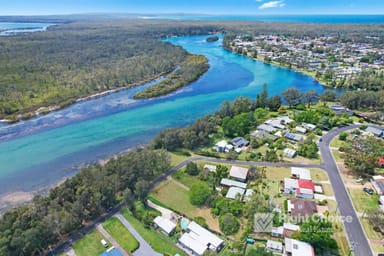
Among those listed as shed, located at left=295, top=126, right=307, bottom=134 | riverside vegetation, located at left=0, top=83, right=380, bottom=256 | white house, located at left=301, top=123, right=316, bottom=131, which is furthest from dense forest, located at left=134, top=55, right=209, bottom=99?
white house, located at left=301, top=123, right=316, bottom=131

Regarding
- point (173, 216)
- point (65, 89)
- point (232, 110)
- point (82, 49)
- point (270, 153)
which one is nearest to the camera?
point (173, 216)

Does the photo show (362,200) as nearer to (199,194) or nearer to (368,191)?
(368,191)

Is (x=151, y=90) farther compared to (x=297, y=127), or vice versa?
(x=151, y=90)

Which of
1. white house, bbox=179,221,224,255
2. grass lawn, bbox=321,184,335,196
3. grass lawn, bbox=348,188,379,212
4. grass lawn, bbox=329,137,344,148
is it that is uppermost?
grass lawn, bbox=329,137,344,148

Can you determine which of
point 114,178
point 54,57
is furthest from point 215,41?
point 114,178

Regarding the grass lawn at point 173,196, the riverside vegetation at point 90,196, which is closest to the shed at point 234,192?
the riverside vegetation at point 90,196

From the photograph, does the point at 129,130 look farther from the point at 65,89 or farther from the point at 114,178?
the point at 65,89

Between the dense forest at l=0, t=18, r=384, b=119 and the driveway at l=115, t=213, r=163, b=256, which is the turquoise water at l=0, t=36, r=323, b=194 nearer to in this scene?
the dense forest at l=0, t=18, r=384, b=119
